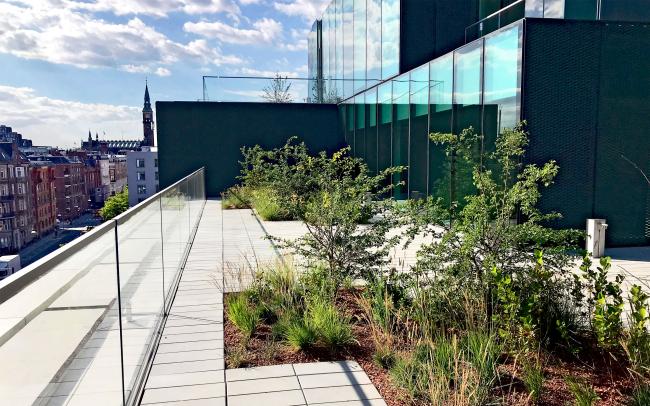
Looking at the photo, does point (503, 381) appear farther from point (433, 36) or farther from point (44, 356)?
point (433, 36)

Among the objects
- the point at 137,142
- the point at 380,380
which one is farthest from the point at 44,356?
the point at 137,142

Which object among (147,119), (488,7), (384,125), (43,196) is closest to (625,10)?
(488,7)

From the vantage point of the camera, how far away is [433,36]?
1487cm

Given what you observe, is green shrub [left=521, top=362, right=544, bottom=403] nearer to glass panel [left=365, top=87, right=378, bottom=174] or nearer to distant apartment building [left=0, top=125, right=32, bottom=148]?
glass panel [left=365, top=87, right=378, bottom=174]

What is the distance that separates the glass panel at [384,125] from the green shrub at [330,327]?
10396 millimetres

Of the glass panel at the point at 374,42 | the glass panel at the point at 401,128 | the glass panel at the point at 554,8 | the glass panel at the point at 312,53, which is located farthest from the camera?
the glass panel at the point at 312,53

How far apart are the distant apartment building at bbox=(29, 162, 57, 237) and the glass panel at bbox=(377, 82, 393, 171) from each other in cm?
9746

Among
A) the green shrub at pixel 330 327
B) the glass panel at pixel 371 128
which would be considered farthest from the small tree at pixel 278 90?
the green shrub at pixel 330 327

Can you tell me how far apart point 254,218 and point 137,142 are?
173 m

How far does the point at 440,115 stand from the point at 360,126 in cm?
648

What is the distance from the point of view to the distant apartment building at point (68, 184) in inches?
4326

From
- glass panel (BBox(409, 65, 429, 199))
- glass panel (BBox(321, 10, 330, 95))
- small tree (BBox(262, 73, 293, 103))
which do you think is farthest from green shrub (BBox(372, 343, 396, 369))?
glass panel (BBox(321, 10, 330, 95))

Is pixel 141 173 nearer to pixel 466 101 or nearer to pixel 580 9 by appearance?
pixel 466 101

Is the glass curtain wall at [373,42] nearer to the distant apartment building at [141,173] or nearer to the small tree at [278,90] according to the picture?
the small tree at [278,90]
